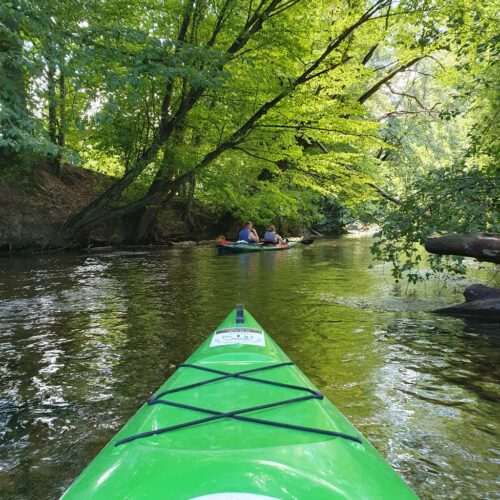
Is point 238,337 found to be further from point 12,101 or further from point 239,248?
point 239,248

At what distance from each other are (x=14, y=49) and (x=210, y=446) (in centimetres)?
579

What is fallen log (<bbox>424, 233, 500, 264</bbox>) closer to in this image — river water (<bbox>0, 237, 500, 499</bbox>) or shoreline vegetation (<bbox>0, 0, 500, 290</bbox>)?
shoreline vegetation (<bbox>0, 0, 500, 290</bbox>)

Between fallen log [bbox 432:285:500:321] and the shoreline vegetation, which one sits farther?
fallen log [bbox 432:285:500:321]

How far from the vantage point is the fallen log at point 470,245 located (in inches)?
227

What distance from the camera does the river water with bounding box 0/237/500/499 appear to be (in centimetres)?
278

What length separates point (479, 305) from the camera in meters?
6.20

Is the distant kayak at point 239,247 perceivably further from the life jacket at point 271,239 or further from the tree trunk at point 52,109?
the tree trunk at point 52,109

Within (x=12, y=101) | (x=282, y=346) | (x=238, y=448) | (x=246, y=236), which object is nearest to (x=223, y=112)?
(x=246, y=236)

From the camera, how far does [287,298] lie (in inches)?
303

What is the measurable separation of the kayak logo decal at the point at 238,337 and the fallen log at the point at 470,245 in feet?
12.0

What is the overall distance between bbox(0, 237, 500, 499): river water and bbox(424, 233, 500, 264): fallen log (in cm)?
90

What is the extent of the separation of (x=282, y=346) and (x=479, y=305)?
10.1 ft

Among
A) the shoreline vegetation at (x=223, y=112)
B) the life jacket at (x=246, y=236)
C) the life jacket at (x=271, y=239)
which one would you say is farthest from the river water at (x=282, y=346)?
the life jacket at (x=271, y=239)

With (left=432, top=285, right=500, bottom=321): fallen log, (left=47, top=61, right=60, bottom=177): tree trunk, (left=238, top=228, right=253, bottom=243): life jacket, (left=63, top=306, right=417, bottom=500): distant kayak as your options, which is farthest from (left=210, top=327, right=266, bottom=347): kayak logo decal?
(left=238, top=228, right=253, bottom=243): life jacket
